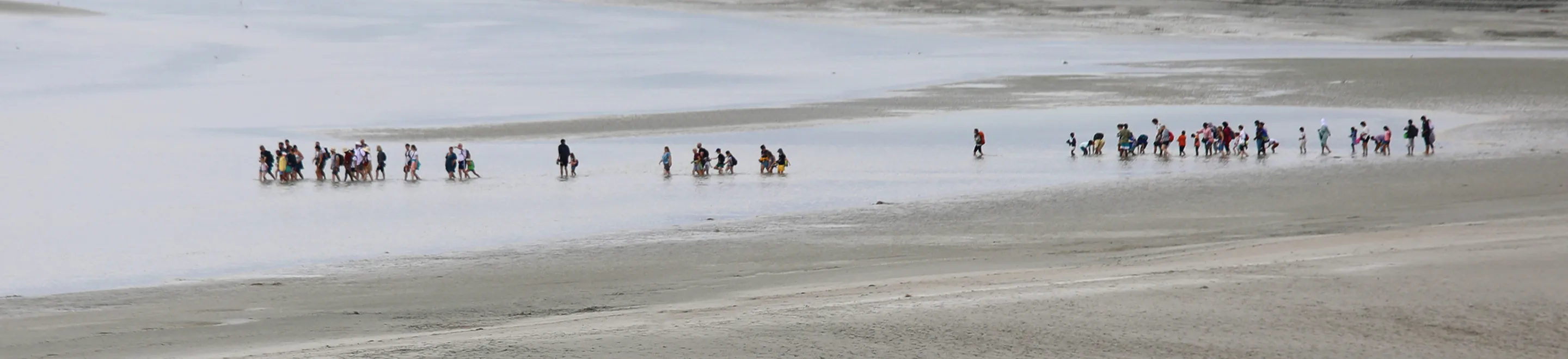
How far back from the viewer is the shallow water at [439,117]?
59.1ft

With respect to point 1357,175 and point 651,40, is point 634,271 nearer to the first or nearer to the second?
point 1357,175

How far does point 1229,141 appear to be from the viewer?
81.7 feet

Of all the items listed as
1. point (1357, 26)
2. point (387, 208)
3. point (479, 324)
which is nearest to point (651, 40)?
point (1357, 26)

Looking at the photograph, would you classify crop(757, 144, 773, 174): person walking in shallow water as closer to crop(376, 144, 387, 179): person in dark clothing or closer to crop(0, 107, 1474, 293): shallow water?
crop(0, 107, 1474, 293): shallow water

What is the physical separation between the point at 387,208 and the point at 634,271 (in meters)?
7.43

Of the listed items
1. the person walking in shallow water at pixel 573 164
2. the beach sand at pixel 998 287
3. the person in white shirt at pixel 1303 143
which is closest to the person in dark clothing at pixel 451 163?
the person walking in shallow water at pixel 573 164

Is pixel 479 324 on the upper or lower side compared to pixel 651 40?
lower

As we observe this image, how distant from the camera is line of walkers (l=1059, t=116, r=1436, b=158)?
23.8 m

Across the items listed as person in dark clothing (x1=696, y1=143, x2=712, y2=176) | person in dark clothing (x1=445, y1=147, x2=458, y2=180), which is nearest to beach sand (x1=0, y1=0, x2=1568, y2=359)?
person in dark clothing (x1=696, y1=143, x2=712, y2=176)

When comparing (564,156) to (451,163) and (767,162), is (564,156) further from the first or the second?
(767,162)

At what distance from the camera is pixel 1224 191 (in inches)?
755

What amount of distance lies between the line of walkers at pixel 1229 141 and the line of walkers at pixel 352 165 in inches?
318

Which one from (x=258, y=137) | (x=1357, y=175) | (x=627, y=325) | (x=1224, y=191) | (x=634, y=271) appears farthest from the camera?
(x=258, y=137)

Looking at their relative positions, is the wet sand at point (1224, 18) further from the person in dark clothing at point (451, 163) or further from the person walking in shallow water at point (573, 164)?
the person in dark clothing at point (451, 163)
